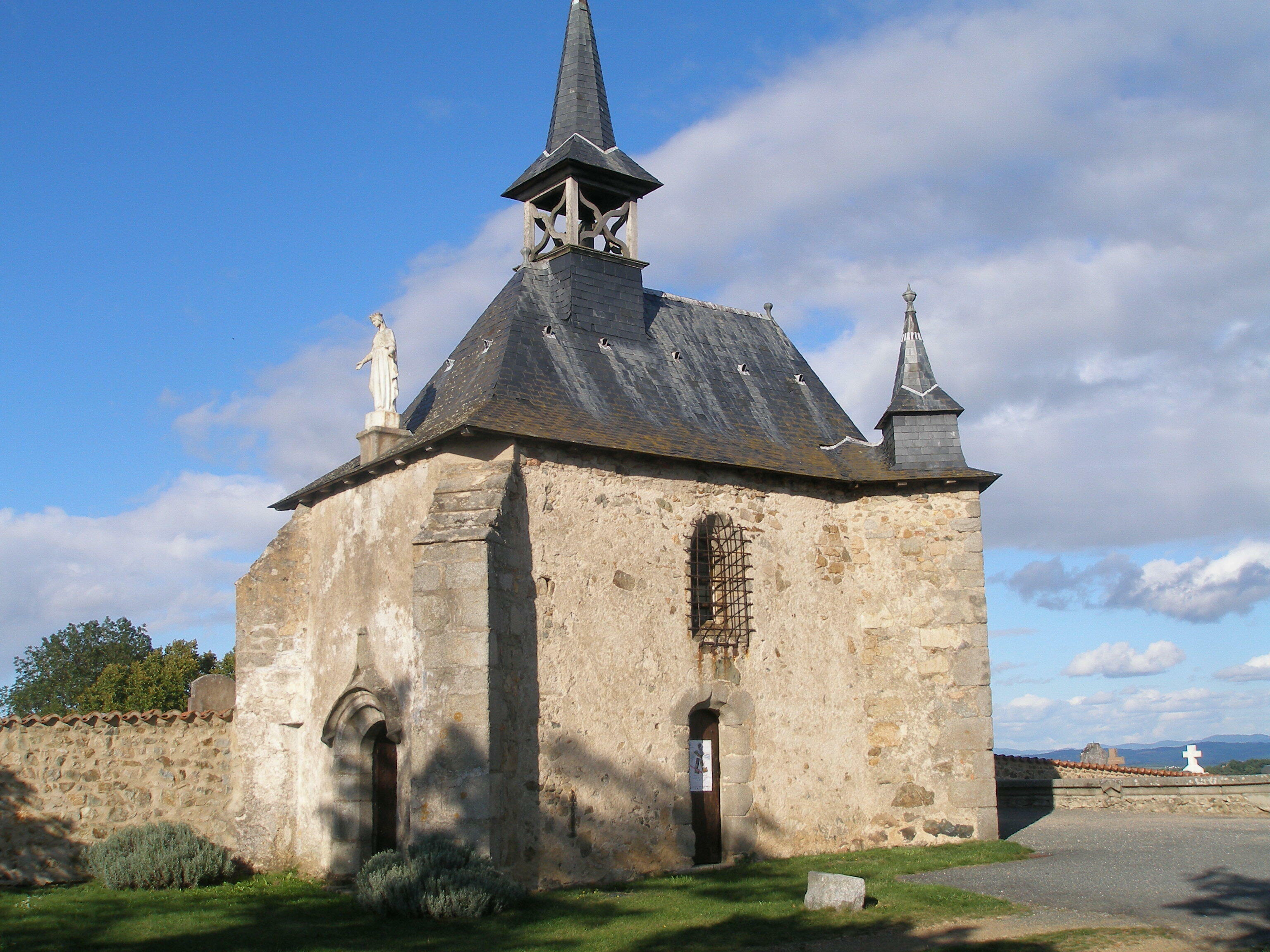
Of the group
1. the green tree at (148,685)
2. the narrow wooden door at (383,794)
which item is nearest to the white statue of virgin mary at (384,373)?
the narrow wooden door at (383,794)

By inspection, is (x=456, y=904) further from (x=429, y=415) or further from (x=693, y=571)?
(x=429, y=415)

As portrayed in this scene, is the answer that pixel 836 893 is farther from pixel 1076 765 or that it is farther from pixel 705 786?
pixel 1076 765

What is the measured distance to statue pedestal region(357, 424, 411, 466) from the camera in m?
14.5

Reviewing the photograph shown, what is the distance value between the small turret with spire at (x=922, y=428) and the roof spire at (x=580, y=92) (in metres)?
6.36

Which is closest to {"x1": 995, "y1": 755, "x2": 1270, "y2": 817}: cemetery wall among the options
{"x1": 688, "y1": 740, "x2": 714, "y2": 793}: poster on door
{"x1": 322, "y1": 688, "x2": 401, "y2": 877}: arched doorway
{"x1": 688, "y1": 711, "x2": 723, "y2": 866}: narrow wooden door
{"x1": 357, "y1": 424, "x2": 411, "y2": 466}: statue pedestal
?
{"x1": 688, "y1": 711, "x2": 723, "y2": 866}: narrow wooden door

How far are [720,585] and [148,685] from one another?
29826mm

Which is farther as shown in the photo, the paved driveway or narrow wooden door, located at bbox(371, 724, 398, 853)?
narrow wooden door, located at bbox(371, 724, 398, 853)

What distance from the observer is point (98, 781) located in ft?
46.6

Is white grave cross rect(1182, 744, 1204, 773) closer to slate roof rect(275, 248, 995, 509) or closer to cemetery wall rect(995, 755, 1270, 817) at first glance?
cemetery wall rect(995, 755, 1270, 817)

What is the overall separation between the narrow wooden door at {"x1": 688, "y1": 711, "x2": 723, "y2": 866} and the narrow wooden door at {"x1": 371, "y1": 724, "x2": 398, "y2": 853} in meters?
3.85

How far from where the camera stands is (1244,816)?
19.2m

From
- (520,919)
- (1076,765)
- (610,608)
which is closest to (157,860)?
(520,919)

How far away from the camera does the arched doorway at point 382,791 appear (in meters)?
14.2

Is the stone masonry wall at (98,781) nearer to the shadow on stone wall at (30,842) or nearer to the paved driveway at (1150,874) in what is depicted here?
the shadow on stone wall at (30,842)
